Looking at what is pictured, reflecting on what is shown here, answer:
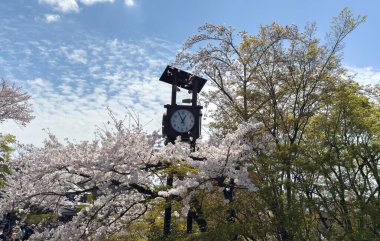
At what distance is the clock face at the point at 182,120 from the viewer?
33.1 feet

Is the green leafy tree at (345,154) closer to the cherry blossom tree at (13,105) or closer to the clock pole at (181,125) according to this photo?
the clock pole at (181,125)

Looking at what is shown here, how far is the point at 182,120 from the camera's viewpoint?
1016 cm

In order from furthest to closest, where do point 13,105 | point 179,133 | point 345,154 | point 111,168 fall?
1. point 13,105
2. point 345,154
3. point 179,133
4. point 111,168

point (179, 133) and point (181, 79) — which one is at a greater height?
point (181, 79)

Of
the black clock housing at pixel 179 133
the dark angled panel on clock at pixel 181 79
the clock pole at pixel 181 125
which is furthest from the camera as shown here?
the dark angled panel on clock at pixel 181 79

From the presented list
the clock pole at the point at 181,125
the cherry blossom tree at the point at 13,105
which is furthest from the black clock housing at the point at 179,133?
the cherry blossom tree at the point at 13,105

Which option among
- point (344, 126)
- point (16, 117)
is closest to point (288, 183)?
point (344, 126)

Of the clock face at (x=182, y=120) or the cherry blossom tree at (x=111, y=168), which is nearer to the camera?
the cherry blossom tree at (x=111, y=168)

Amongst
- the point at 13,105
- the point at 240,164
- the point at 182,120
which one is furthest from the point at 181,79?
the point at 13,105

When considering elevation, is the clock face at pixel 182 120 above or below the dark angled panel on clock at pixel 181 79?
below

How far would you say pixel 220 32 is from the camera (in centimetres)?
1144

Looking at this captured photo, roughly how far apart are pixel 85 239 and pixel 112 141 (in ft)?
9.83

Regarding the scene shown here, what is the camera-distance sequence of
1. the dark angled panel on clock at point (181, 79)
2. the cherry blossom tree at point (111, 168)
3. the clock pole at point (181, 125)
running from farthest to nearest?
the dark angled panel on clock at point (181, 79) < the clock pole at point (181, 125) < the cherry blossom tree at point (111, 168)

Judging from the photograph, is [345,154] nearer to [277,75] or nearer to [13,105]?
[277,75]
